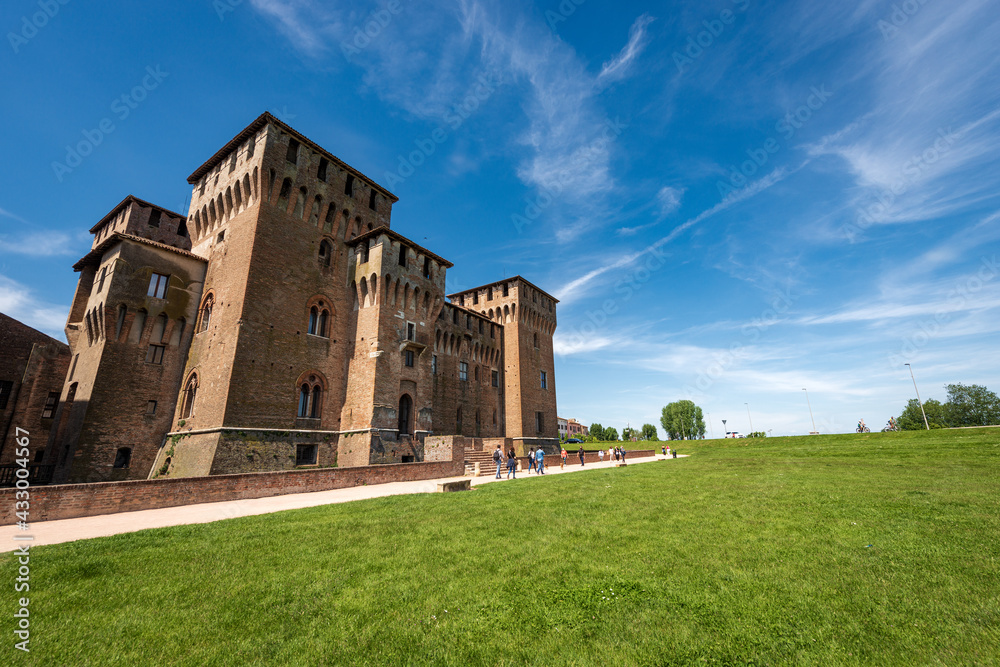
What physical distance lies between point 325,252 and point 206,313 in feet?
→ 26.8

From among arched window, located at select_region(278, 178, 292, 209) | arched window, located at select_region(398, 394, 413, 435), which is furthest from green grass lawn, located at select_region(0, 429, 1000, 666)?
arched window, located at select_region(278, 178, 292, 209)

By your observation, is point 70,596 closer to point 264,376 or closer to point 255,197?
point 264,376

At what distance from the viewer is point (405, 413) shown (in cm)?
2700

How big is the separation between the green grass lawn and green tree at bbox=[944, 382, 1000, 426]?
105668mm

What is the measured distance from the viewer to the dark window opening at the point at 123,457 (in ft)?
72.5

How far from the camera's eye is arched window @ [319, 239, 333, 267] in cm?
2724

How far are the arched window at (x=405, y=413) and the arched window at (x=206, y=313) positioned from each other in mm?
12715

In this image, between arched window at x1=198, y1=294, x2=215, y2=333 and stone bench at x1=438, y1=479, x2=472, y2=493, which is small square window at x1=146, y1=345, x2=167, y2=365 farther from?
stone bench at x1=438, y1=479, x2=472, y2=493

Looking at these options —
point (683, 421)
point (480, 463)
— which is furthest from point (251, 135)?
point (683, 421)

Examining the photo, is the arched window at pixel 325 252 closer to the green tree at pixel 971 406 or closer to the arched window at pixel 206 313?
the arched window at pixel 206 313

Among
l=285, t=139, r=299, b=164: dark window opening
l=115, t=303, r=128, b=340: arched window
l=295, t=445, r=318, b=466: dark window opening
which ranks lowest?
l=295, t=445, r=318, b=466: dark window opening

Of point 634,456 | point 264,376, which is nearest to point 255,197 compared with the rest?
point 264,376

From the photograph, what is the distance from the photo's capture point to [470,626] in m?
4.46

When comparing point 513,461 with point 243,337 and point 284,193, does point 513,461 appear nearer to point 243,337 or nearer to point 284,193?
point 243,337
